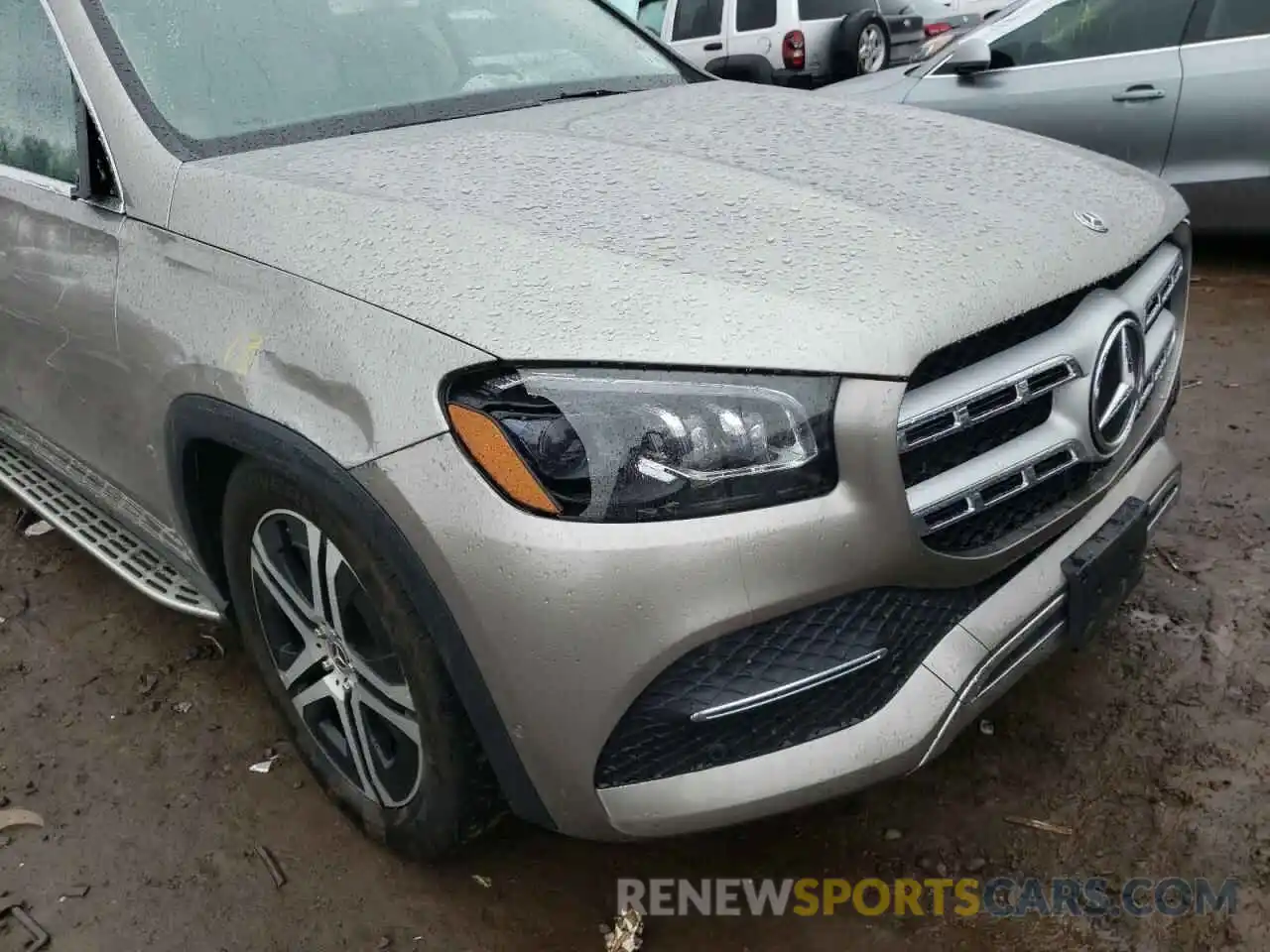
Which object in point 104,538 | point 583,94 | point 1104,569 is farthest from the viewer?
point 104,538

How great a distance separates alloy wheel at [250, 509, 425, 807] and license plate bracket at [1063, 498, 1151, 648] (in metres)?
1.13

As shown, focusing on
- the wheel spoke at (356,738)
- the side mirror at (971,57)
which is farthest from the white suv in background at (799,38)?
the wheel spoke at (356,738)

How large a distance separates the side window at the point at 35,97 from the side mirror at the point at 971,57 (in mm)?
3767

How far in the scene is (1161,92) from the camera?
15.5 feet

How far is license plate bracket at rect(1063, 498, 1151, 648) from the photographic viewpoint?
186 cm

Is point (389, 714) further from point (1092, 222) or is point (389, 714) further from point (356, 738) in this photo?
point (1092, 222)

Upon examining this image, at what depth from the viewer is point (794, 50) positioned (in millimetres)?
10133

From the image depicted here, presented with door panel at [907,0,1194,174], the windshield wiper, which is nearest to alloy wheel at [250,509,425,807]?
the windshield wiper

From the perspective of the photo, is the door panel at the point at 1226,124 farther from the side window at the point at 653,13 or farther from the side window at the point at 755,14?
the side window at the point at 653,13

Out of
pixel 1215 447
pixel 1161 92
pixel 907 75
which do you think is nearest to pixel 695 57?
pixel 907 75

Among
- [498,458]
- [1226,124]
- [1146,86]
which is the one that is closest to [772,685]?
[498,458]

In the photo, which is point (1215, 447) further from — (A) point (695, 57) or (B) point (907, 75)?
(A) point (695, 57)

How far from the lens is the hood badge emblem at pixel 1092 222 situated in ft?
6.31

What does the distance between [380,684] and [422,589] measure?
0.37 metres
